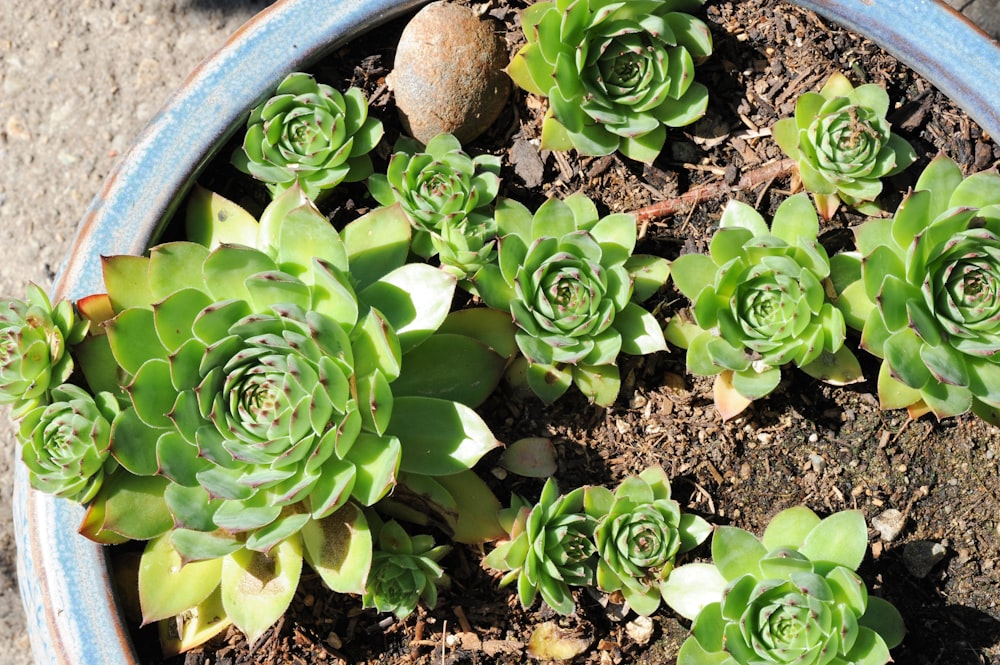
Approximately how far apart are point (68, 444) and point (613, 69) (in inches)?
47.5

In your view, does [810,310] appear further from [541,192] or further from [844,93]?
[541,192]

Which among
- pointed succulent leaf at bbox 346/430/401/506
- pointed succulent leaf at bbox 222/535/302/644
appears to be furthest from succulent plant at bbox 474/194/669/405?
pointed succulent leaf at bbox 222/535/302/644

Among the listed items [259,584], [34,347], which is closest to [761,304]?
[259,584]

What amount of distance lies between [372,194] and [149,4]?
1458mm

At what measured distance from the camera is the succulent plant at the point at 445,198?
160cm

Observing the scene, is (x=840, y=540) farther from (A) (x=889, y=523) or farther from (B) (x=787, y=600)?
(A) (x=889, y=523)

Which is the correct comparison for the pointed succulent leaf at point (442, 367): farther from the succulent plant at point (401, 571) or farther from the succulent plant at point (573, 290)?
the succulent plant at point (401, 571)

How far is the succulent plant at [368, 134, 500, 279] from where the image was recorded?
5.24ft

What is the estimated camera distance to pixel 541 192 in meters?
1.83

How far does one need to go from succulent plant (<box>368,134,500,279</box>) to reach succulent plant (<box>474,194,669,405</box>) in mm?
43

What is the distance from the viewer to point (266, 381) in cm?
139

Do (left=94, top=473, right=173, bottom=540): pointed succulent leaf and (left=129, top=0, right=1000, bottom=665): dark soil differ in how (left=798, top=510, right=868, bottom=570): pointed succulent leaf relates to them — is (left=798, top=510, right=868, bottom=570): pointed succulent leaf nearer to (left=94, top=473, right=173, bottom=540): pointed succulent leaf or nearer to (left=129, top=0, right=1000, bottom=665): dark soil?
(left=129, top=0, right=1000, bottom=665): dark soil

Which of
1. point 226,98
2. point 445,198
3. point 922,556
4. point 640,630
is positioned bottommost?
point 640,630

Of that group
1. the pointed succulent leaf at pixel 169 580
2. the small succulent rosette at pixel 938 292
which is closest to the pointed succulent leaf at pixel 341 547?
the pointed succulent leaf at pixel 169 580
